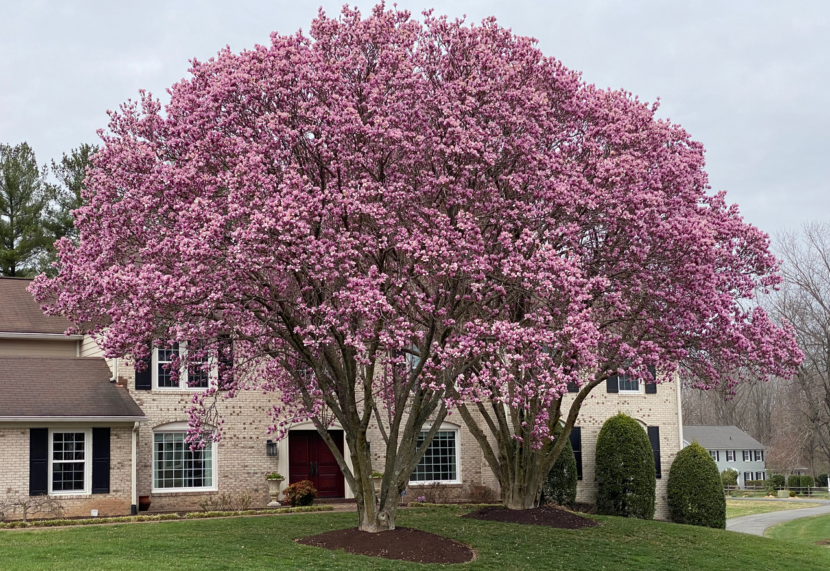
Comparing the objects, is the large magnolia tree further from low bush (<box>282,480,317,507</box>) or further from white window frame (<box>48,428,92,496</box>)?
low bush (<box>282,480,317,507</box>)

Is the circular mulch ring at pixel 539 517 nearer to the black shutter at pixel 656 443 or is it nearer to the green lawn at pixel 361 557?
the green lawn at pixel 361 557

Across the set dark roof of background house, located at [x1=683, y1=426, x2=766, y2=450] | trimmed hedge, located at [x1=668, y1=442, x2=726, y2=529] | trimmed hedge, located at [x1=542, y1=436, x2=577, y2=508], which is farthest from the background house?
trimmed hedge, located at [x1=542, y1=436, x2=577, y2=508]

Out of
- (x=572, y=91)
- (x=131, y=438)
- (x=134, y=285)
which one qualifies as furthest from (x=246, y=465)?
(x=572, y=91)

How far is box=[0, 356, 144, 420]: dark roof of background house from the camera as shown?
1961 cm

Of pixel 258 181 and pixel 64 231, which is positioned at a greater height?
pixel 64 231

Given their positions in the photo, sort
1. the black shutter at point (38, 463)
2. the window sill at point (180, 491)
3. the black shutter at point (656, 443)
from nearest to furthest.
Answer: the black shutter at point (38, 463) < the window sill at point (180, 491) < the black shutter at point (656, 443)

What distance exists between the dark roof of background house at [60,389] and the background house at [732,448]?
57.5m

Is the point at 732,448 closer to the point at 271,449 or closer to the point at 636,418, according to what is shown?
the point at 636,418

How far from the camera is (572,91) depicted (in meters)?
14.3

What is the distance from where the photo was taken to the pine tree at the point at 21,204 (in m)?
34.8

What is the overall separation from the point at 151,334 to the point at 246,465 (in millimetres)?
10516

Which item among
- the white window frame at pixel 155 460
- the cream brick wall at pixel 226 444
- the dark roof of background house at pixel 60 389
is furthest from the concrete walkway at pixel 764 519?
the dark roof of background house at pixel 60 389

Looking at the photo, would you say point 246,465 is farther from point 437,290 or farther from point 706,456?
point 706,456

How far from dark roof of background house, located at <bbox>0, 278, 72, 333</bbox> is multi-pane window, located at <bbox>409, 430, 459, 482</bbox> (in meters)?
10.8
